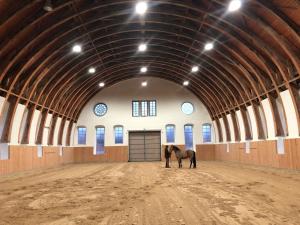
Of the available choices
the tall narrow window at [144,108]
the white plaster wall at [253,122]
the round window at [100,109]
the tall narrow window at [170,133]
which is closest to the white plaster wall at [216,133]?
the tall narrow window at [170,133]

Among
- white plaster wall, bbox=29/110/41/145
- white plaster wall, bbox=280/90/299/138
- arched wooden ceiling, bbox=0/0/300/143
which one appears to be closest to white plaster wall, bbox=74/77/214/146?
arched wooden ceiling, bbox=0/0/300/143

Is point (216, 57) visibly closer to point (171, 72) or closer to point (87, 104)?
point (171, 72)

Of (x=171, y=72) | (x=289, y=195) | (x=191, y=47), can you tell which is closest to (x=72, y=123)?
(x=171, y=72)

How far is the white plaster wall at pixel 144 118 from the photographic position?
1316 inches

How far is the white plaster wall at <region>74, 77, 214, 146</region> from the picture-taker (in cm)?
3344

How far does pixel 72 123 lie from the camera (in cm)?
3183

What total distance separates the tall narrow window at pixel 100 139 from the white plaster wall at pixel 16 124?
46.6ft

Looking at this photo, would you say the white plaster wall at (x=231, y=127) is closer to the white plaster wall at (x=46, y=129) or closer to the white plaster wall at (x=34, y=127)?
the white plaster wall at (x=46, y=129)

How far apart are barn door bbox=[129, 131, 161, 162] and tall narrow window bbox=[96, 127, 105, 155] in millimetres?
3079

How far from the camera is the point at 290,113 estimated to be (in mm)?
16859

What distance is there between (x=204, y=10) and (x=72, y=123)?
20471 mm

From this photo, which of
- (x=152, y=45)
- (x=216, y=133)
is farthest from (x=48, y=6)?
(x=216, y=133)

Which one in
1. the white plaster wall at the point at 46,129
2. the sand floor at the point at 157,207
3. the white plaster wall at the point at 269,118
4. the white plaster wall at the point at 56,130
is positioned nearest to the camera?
the sand floor at the point at 157,207

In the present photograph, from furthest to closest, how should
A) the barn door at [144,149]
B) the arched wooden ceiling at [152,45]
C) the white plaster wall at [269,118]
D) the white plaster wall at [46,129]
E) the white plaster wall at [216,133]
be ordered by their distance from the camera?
the barn door at [144,149]
the white plaster wall at [216,133]
the white plaster wall at [46,129]
the white plaster wall at [269,118]
the arched wooden ceiling at [152,45]
